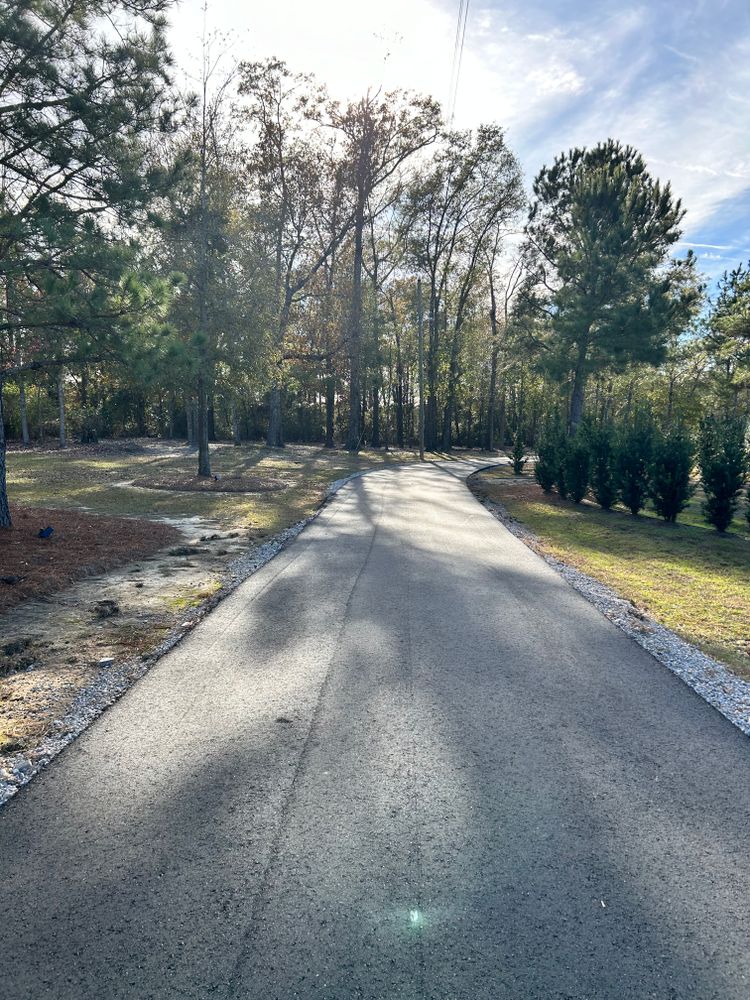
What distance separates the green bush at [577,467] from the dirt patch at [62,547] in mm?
10509

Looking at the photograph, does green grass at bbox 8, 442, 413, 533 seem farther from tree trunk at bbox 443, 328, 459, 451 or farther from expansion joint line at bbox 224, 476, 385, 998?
tree trunk at bbox 443, 328, 459, 451

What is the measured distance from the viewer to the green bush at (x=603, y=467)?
569 inches

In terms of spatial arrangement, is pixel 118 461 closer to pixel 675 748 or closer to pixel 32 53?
pixel 32 53

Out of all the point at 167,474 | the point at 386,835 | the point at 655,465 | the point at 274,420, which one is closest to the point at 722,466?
the point at 655,465

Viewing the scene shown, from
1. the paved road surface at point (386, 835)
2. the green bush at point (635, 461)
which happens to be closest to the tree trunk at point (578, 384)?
the green bush at point (635, 461)

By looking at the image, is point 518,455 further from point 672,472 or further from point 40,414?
point 40,414

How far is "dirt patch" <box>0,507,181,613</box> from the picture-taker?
6.39m

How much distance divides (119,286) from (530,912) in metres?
7.35

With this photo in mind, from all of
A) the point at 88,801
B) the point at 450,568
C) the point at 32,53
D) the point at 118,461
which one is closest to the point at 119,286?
the point at 32,53

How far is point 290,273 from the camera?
29750mm

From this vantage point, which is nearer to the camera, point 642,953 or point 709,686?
point 642,953

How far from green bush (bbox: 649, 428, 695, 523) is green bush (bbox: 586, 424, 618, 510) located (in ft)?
4.91

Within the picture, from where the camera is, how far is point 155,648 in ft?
15.9

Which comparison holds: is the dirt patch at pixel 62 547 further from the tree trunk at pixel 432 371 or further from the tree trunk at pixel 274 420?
the tree trunk at pixel 432 371
